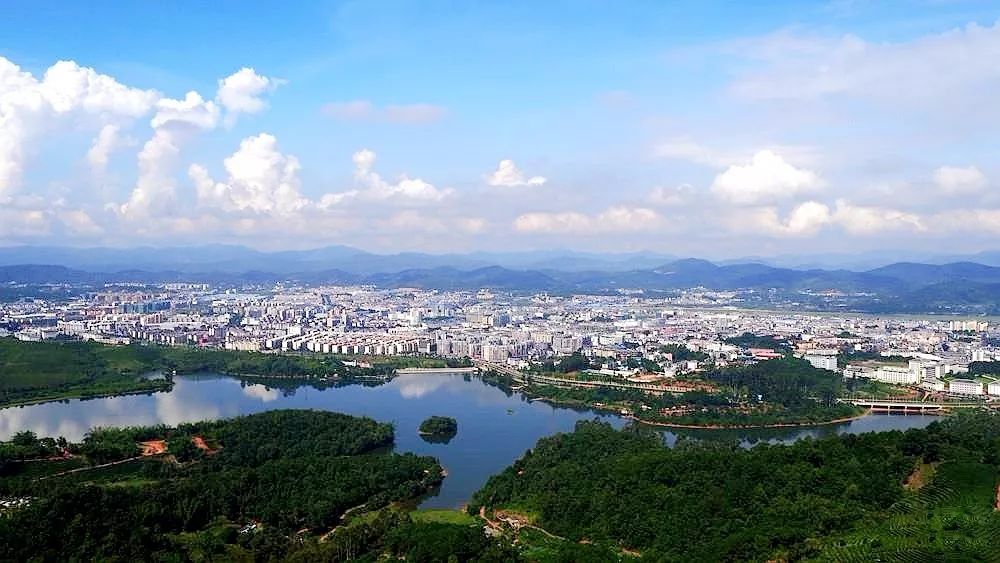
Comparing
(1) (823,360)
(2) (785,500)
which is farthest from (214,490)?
(1) (823,360)

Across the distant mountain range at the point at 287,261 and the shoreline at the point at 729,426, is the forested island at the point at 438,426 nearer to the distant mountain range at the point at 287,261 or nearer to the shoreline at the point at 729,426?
the shoreline at the point at 729,426

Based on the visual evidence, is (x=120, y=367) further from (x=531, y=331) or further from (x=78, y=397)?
(x=531, y=331)

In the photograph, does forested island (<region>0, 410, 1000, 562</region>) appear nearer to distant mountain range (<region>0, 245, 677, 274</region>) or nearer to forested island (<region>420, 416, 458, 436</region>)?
forested island (<region>420, 416, 458, 436</region>)

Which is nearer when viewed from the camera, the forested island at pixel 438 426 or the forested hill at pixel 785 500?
the forested hill at pixel 785 500

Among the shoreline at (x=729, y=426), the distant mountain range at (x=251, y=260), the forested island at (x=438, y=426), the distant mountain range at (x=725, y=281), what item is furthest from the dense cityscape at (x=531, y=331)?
the distant mountain range at (x=251, y=260)

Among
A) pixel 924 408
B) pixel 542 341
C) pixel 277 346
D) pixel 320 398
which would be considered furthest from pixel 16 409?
pixel 924 408

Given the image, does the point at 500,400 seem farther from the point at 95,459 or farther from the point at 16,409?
the point at 16,409
